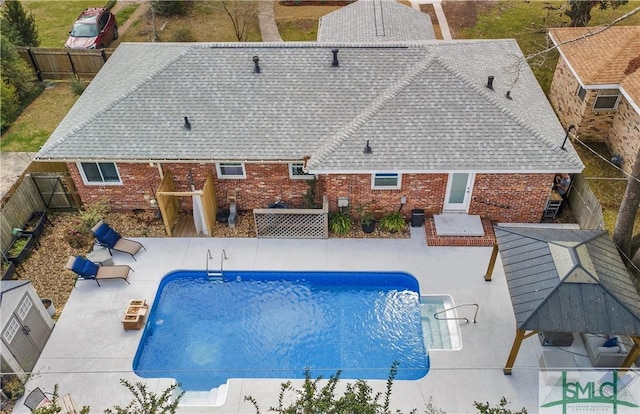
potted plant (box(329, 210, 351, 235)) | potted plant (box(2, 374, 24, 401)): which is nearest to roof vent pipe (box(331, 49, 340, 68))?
potted plant (box(329, 210, 351, 235))

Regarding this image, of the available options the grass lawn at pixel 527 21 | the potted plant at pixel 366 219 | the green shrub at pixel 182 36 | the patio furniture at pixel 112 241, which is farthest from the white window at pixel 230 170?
the grass lawn at pixel 527 21

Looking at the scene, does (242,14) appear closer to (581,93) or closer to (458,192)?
(458,192)

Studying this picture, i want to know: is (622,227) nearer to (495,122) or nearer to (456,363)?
(495,122)

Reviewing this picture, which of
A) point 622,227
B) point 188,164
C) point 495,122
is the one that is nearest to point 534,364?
point 622,227

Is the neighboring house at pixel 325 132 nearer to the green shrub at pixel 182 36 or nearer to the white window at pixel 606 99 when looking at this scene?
the white window at pixel 606 99

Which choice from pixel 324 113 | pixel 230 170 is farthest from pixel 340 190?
pixel 230 170
